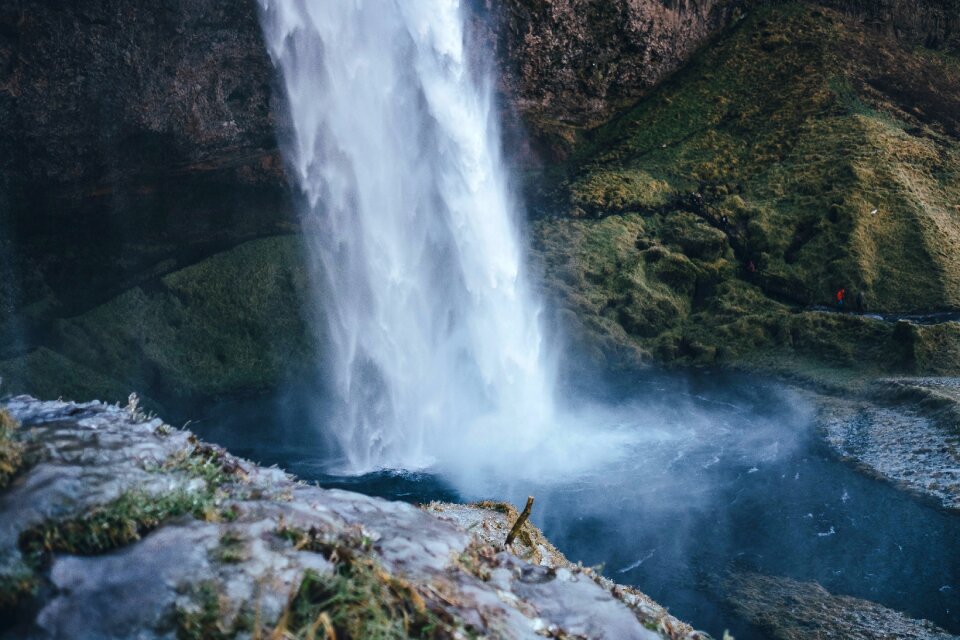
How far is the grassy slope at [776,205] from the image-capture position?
1163 inches

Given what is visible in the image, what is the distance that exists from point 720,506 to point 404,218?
16.8m

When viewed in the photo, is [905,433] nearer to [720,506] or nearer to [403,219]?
[720,506]

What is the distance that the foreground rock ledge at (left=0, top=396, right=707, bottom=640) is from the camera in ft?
12.4

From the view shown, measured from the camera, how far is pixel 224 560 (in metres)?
4.13

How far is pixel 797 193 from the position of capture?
33.8m

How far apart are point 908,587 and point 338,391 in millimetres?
19154

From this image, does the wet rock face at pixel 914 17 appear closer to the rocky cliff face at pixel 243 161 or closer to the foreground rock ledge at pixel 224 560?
the rocky cliff face at pixel 243 161

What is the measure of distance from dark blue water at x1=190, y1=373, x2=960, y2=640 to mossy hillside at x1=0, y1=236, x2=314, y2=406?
418 cm

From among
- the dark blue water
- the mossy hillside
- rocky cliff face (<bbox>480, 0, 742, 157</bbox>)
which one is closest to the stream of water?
the dark blue water

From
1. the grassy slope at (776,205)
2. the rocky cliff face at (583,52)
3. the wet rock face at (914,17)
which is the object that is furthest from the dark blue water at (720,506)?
the wet rock face at (914,17)

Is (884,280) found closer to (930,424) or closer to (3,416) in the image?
(930,424)

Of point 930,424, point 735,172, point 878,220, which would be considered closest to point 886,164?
point 878,220

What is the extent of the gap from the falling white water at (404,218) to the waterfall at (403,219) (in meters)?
0.05

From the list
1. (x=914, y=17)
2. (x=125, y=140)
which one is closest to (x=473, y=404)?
(x=125, y=140)
